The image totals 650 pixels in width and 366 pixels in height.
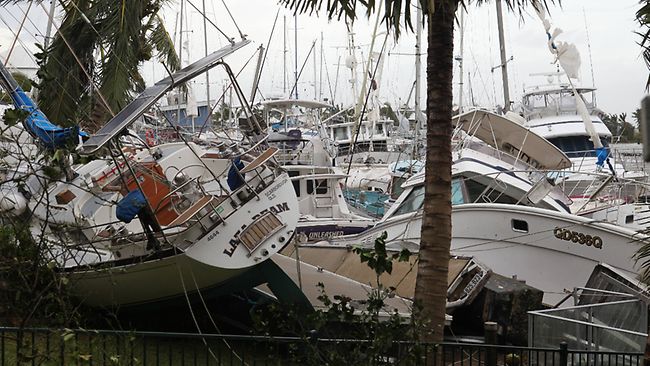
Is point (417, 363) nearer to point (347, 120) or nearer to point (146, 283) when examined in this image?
point (146, 283)

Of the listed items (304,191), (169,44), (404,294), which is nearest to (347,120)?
(304,191)

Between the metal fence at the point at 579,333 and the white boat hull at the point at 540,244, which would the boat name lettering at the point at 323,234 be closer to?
the white boat hull at the point at 540,244

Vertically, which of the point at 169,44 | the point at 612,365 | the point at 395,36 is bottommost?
the point at 612,365

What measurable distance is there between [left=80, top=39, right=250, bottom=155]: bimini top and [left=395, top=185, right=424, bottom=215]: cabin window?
7788mm

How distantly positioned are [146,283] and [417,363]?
239 inches

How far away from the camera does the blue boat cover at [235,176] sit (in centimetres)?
1224

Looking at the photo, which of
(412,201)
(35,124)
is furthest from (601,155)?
(35,124)

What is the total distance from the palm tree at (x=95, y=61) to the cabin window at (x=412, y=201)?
6.50 metres

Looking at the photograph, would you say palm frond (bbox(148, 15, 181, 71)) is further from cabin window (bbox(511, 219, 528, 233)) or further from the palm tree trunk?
the palm tree trunk

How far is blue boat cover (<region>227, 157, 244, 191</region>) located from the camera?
40.2 ft

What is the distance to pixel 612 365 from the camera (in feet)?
32.5

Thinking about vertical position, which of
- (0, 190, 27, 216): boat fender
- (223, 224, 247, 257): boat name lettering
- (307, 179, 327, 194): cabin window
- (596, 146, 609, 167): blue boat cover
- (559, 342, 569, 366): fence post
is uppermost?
(307, 179, 327, 194): cabin window

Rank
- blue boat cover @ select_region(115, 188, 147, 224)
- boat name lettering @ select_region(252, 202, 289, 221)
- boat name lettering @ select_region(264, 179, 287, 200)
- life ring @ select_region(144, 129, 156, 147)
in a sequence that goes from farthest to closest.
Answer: life ring @ select_region(144, 129, 156, 147) → boat name lettering @ select_region(264, 179, 287, 200) → boat name lettering @ select_region(252, 202, 289, 221) → blue boat cover @ select_region(115, 188, 147, 224)

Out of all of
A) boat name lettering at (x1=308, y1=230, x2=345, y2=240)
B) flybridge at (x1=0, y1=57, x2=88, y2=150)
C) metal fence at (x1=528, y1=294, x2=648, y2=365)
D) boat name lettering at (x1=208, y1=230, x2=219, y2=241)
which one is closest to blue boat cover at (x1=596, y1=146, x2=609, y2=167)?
boat name lettering at (x1=308, y1=230, x2=345, y2=240)
